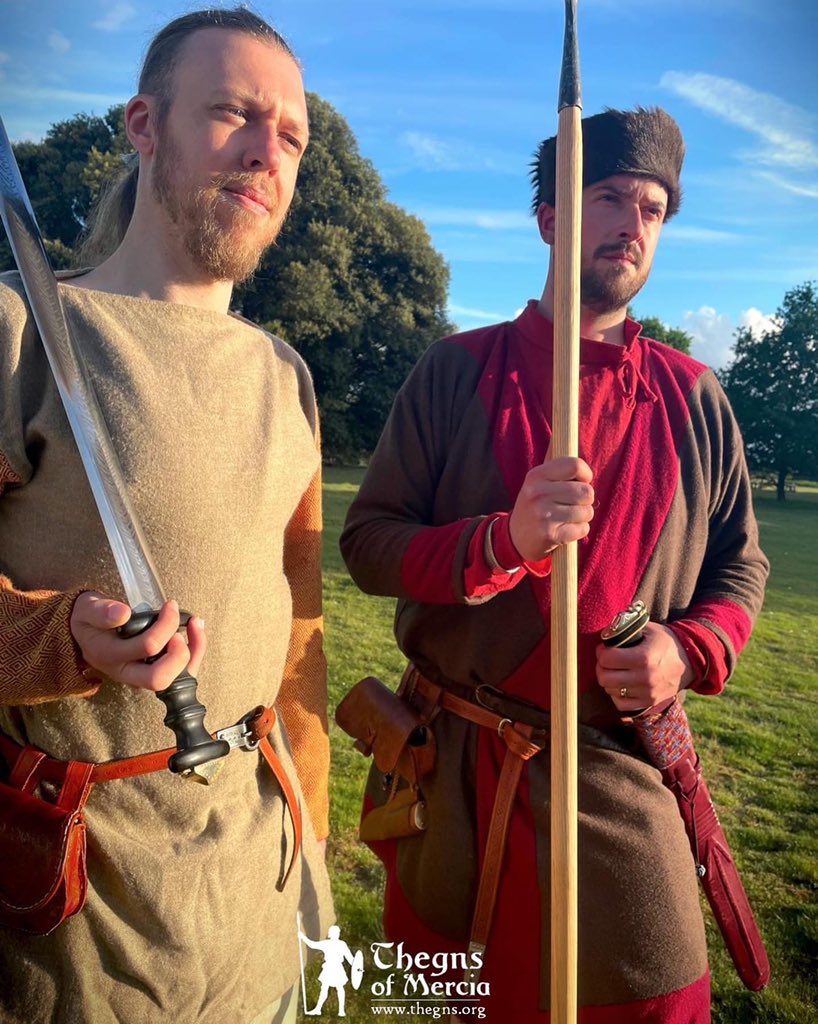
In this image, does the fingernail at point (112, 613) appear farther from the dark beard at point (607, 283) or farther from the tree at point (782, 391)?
the tree at point (782, 391)

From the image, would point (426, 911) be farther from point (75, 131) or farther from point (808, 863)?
point (75, 131)

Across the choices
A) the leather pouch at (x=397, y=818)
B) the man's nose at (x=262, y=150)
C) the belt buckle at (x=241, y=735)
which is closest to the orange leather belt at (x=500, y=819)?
the leather pouch at (x=397, y=818)

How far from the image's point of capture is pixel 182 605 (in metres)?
1.47

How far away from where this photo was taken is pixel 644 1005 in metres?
1.71

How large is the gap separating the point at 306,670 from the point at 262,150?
1146 millimetres

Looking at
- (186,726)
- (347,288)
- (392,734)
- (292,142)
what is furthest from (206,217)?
(347,288)

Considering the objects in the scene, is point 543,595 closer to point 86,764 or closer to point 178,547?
point 178,547

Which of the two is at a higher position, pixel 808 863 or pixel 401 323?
pixel 401 323

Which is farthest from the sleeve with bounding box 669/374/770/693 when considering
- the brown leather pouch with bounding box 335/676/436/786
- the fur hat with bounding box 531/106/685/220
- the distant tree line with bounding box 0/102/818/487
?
the distant tree line with bounding box 0/102/818/487

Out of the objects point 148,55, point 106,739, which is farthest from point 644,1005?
point 148,55

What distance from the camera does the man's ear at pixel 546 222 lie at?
210 cm

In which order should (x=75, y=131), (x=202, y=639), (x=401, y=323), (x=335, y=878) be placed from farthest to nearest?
(x=401, y=323)
(x=75, y=131)
(x=335, y=878)
(x=202, y=639)

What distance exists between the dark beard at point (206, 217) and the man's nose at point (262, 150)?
0.02 meters

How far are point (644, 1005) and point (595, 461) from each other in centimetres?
122
